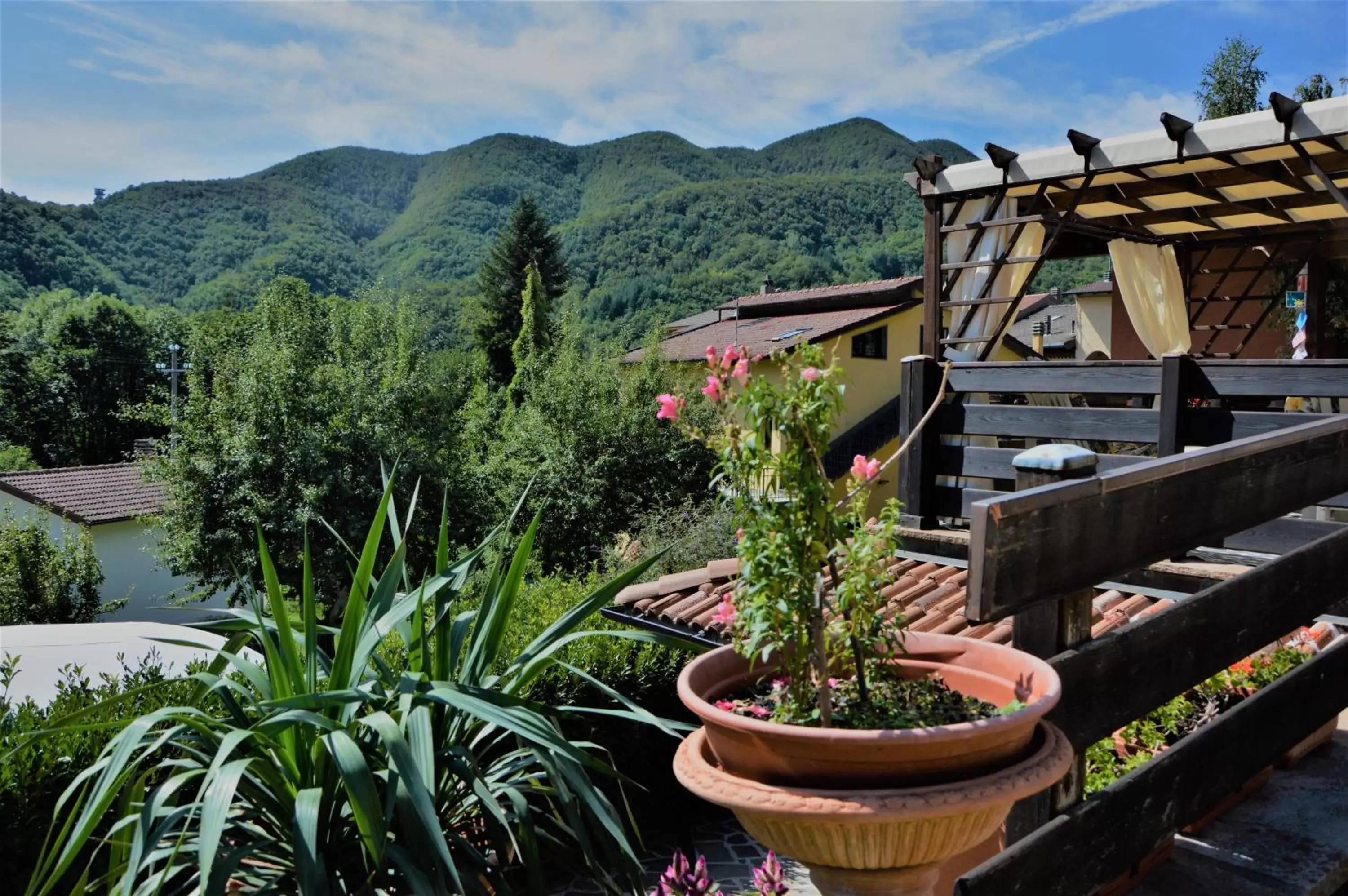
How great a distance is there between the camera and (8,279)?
4678cm

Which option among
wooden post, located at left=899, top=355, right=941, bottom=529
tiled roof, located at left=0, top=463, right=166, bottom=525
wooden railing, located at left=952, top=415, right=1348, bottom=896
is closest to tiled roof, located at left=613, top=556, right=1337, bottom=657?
wooden post, located at left=899, top=355, right=941, bottom=529

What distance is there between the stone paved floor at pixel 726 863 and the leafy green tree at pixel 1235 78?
15.1 m

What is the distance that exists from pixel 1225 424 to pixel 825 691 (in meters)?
4.07

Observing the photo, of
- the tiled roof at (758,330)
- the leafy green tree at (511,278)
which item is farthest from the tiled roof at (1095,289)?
the leafy green tree at (511,278)

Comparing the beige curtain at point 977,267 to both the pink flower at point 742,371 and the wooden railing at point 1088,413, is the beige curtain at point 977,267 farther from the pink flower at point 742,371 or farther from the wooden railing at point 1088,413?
the pink flower at point 742,371

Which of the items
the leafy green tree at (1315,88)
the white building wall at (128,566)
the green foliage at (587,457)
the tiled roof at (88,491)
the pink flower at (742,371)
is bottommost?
the white building wall at (128,566)

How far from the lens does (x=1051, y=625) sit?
1297 mm

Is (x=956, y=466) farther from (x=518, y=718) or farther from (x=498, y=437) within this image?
(x=498, y=437)

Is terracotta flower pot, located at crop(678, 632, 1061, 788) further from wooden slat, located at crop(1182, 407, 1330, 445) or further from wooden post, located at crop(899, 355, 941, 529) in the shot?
wooden post, located at crop(899, 355, 941, 529)

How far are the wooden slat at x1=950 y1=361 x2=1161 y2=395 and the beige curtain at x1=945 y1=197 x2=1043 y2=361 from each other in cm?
37

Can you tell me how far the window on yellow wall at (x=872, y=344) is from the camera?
2145 centimetres

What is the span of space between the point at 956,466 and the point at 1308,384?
1.62m

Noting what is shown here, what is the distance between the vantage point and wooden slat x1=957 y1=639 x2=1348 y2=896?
1.19 m

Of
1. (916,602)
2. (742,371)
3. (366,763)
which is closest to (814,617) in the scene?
(742,371)
